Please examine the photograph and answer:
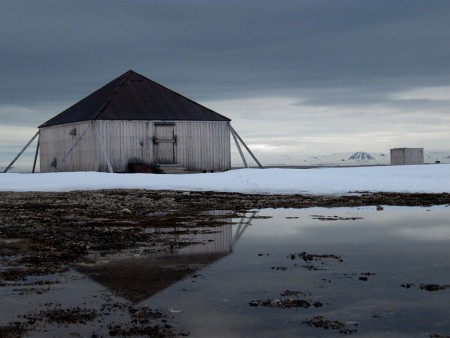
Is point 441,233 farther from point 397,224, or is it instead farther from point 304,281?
point 304,281

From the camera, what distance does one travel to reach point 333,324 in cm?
649

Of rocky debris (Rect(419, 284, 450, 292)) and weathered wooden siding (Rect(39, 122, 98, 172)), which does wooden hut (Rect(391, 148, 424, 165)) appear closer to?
weathered wooden siding (Rect(39, 122, 98, 172))

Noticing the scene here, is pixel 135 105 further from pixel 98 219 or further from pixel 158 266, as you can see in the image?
pixel 158 266

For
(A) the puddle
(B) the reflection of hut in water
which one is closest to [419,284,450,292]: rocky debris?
(A) the puddle

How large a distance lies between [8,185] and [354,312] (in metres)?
29.4

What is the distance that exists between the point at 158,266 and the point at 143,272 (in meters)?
0.52

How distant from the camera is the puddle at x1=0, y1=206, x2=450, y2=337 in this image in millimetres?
6523

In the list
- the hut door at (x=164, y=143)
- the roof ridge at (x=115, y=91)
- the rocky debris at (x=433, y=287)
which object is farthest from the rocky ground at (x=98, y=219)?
the roof ridge at (x=115, y=91)

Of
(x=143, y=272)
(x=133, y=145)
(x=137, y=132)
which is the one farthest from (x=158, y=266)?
(x=137, y=132)

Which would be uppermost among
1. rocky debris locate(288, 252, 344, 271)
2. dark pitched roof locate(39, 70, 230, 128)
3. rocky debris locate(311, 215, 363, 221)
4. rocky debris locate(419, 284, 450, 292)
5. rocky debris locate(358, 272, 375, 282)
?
dark pitched roof locate(39, 70, 230, 128)

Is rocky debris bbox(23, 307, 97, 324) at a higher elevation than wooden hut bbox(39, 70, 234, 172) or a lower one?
lower

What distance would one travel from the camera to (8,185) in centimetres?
3353

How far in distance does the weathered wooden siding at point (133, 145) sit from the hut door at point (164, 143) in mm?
208

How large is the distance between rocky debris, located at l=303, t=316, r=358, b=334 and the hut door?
34.5 m
